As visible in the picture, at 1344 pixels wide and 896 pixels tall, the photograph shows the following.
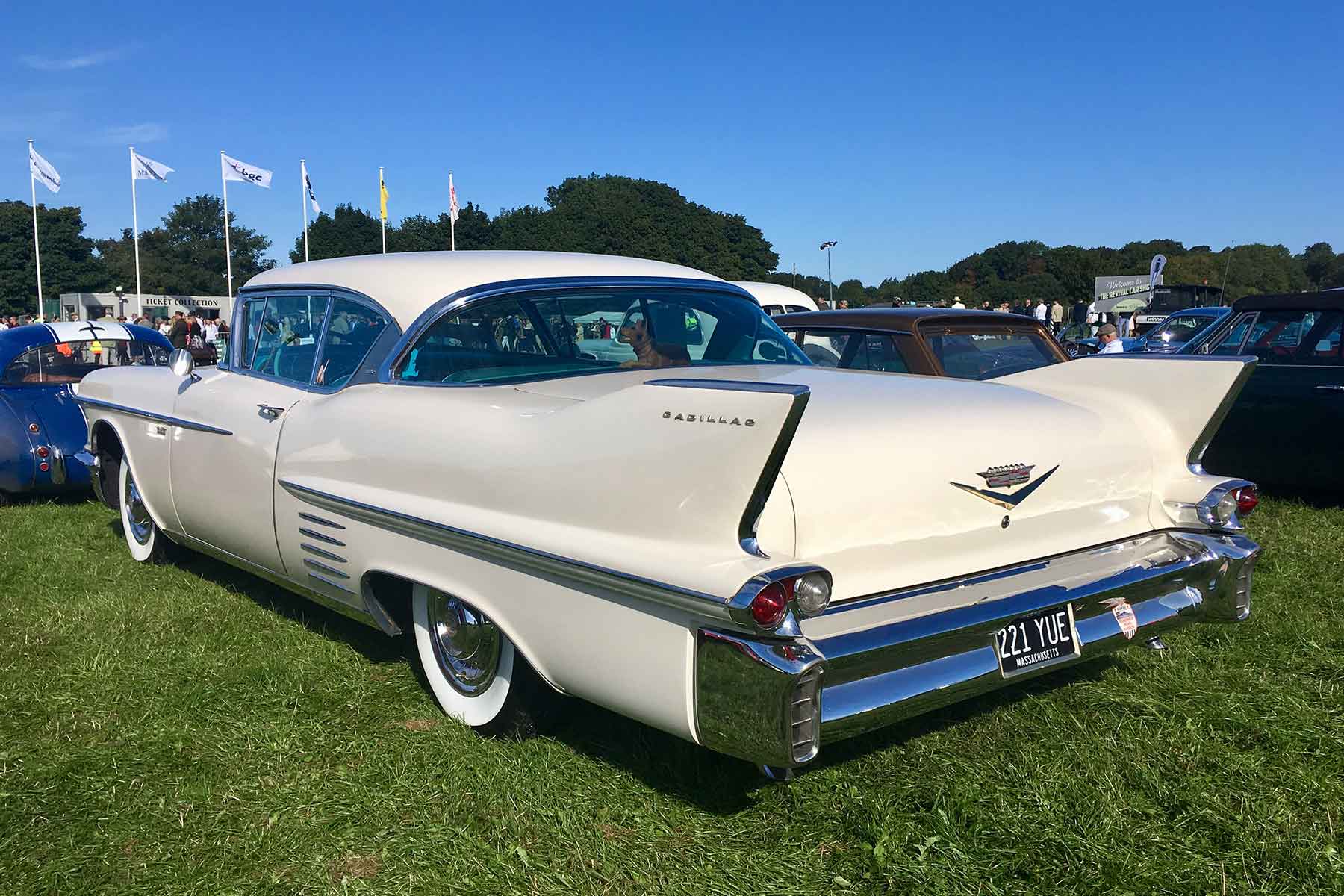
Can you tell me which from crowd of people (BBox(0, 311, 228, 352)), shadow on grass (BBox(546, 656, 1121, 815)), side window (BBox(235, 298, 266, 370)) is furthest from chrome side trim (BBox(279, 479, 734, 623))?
crowd of people (BBox(0, 311, 228, 352))

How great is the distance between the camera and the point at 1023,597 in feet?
8.89

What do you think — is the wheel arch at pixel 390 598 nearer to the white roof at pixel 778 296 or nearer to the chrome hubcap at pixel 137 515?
the chrome hubcap at pixel 137 515

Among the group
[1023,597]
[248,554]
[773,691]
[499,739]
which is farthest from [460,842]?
[248,554]

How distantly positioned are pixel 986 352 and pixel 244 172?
33470 millimetres

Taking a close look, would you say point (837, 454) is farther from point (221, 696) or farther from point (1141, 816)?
point (221, 696)

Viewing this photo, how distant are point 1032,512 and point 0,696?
3.52 m

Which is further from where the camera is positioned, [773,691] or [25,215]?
[25,215]

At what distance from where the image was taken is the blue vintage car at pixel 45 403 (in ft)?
23.2

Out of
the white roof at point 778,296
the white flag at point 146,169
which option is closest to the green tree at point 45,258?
the white flag at point 146,169

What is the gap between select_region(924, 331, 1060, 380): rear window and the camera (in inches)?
259

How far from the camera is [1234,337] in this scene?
7.11 metres

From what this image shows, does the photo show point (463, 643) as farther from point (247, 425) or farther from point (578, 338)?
point (247, 425)

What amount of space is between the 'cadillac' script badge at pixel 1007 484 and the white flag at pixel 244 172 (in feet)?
119

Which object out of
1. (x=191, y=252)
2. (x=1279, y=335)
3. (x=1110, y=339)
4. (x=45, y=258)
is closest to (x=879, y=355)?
(x=1279, y=335)
